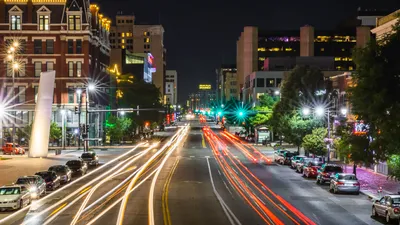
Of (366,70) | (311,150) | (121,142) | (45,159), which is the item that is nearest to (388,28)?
(311,150)

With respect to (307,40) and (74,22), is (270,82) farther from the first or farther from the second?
(74,22)

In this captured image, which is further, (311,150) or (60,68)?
(60,68)

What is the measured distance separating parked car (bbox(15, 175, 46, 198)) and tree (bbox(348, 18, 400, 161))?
727 inches

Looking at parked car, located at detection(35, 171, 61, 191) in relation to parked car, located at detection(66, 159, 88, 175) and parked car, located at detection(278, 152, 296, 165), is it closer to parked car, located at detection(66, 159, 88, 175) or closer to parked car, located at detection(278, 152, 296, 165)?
parked car, located at detection(66, 159, 88, 175)

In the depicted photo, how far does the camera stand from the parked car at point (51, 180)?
3938 cm

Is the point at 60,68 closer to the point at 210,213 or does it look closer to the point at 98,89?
the point at 98,89

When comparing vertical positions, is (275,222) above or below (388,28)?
below

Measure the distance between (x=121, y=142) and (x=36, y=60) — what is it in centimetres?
2187

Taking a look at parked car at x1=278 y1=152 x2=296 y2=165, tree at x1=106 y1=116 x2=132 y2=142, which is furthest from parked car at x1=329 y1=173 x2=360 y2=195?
tree at x1=106 y1=116 x2=132 y2=142

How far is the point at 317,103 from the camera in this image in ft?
227

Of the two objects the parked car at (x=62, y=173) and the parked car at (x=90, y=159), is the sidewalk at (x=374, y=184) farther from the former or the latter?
the parked car at (x=90, y=159)

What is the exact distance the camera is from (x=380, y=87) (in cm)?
3088

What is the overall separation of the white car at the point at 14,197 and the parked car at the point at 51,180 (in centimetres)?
671

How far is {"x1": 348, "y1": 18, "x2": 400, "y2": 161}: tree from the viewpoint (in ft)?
97.9
